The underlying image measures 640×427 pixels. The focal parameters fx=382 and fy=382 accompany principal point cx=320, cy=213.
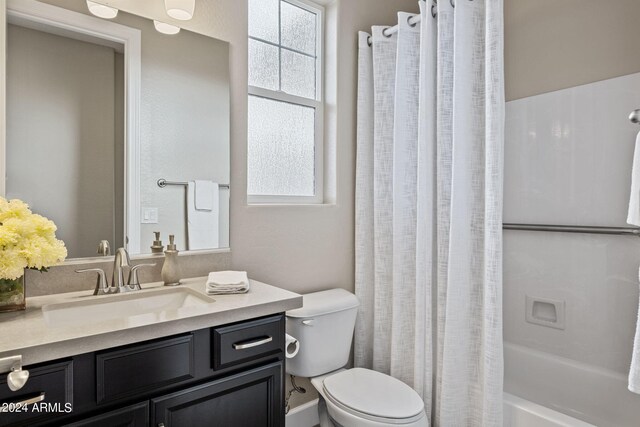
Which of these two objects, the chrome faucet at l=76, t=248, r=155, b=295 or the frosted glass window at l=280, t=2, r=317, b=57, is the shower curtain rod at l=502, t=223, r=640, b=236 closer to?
the frosted glass window at l=280, t=2, r=317, b=57

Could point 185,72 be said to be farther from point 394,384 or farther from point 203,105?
point 394,384

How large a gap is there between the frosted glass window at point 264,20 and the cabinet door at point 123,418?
178 centimetres

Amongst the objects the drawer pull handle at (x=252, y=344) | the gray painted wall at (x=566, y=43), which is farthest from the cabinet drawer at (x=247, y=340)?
the gray painted wall at (x=566, y=43)

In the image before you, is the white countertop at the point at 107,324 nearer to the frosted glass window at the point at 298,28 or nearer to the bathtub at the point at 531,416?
the bathtub at the point at 531,416

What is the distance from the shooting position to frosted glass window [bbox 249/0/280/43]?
2029mm

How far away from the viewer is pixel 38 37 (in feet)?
4.32

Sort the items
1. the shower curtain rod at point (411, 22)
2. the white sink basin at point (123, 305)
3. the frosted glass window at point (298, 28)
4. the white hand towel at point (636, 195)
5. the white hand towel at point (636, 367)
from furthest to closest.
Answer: the frosted glass window at point (298, 28)
the shower curtain rod at point (411, 22)
the white hand towel at point (636, 195)
the white hand towel at point (636, 367)
the white sink basin at point (123, 305)

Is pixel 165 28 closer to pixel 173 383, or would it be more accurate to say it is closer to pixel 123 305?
pixel 123 305

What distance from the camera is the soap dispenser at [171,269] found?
1.51 meters

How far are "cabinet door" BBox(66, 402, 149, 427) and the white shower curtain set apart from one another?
4.18 ft

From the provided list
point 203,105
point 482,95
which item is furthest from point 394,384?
point 203,105

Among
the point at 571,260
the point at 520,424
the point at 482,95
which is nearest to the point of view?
the point at 520,424

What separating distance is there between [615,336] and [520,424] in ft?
2.31

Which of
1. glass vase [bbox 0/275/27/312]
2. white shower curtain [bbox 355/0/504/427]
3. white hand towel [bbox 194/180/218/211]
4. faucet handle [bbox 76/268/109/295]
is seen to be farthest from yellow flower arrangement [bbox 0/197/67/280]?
white shower curtain [bbox 355/0/504/427]
